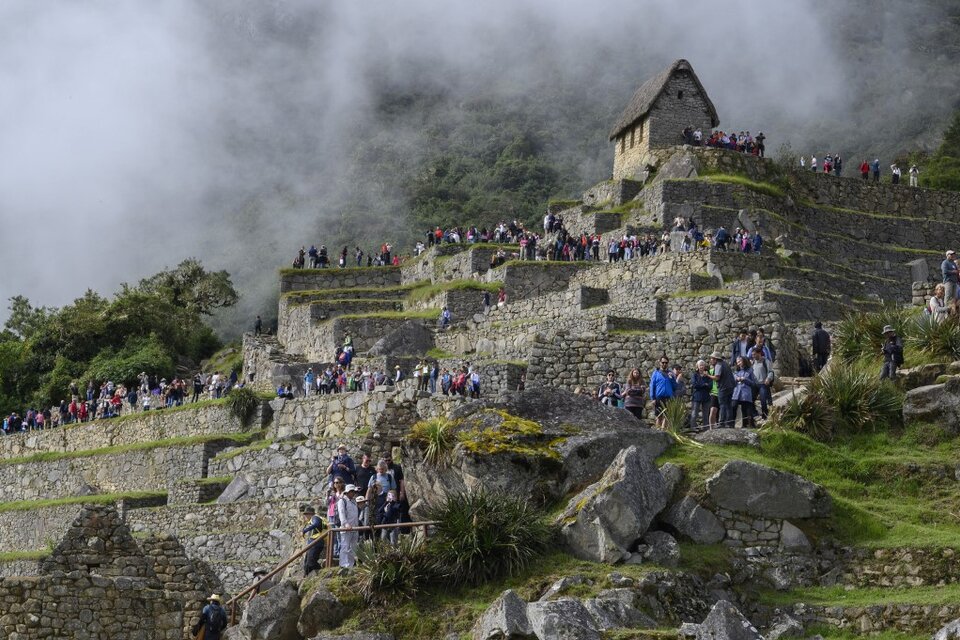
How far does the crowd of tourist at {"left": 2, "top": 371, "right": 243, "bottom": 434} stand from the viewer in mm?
48938

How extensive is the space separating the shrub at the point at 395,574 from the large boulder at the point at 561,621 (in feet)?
9.05

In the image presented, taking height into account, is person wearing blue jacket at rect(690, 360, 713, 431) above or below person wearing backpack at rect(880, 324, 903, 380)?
below

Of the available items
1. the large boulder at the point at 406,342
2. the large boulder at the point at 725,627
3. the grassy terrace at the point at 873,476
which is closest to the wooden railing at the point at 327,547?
the grassy terrace at the point at 873,476

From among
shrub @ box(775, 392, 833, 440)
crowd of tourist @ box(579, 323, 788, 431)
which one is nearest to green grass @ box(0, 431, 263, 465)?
crowd of tourist @ box(579, 323, 788, 431)

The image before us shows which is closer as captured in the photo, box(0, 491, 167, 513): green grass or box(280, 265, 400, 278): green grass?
box(0, 491, 167, 513): green grass

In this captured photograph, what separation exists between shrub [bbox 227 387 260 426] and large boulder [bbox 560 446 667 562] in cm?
2367

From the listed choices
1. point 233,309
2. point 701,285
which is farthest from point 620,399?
point 233,309

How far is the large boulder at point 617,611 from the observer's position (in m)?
Answer: 18.0

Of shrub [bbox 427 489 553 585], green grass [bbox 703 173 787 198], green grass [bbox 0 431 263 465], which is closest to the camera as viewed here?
shrub [bbox 427 489 553 585]

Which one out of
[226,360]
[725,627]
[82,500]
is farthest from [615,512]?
[226,360]

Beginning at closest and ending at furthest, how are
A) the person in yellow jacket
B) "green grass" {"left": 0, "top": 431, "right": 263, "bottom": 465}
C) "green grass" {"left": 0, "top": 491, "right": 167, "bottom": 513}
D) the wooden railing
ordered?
the wooden railing, the person in yellow jacket, "green grass" {"left": 0, "top": 491, "right": 167, "bottom": 513}, "green grass" {"left": 0, "top": 431, "right": 263, "bottom": 465}

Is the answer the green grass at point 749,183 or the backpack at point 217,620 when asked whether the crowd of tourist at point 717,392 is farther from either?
the green grass at point 749,183

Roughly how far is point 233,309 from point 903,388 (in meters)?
52.3

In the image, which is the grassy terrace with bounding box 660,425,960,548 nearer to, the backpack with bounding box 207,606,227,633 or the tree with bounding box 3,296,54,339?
the backpack with bounding box 207,606,227,633
